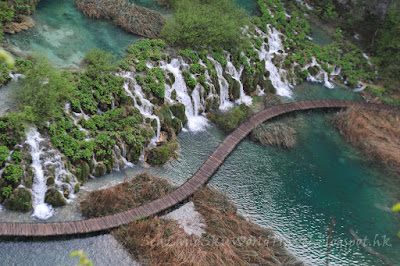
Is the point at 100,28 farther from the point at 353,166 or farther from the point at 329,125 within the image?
the point at 353,166

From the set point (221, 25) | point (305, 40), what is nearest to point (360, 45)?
point (305, 40)

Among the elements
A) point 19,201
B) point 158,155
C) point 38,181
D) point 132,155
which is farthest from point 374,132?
point 19,201

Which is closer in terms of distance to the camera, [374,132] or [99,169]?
[99,169]

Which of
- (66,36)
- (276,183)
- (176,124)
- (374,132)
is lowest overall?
(276,183)

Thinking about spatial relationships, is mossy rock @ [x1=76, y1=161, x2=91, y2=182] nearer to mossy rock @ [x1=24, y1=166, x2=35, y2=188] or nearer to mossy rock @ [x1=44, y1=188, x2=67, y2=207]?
mossy rock @ [x1=44, y1=188, x2=67, y2=207]

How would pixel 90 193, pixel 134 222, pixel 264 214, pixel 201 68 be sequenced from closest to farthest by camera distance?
pixel 134 222, pixel 90 193, pixel 264 214, pixel 201 68

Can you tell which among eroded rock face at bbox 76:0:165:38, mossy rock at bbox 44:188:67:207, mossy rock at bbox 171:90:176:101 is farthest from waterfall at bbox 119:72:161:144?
mossy rock at bbox 44:188:67:207

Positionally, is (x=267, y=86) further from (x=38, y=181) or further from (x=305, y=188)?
(x=38, y=181)
